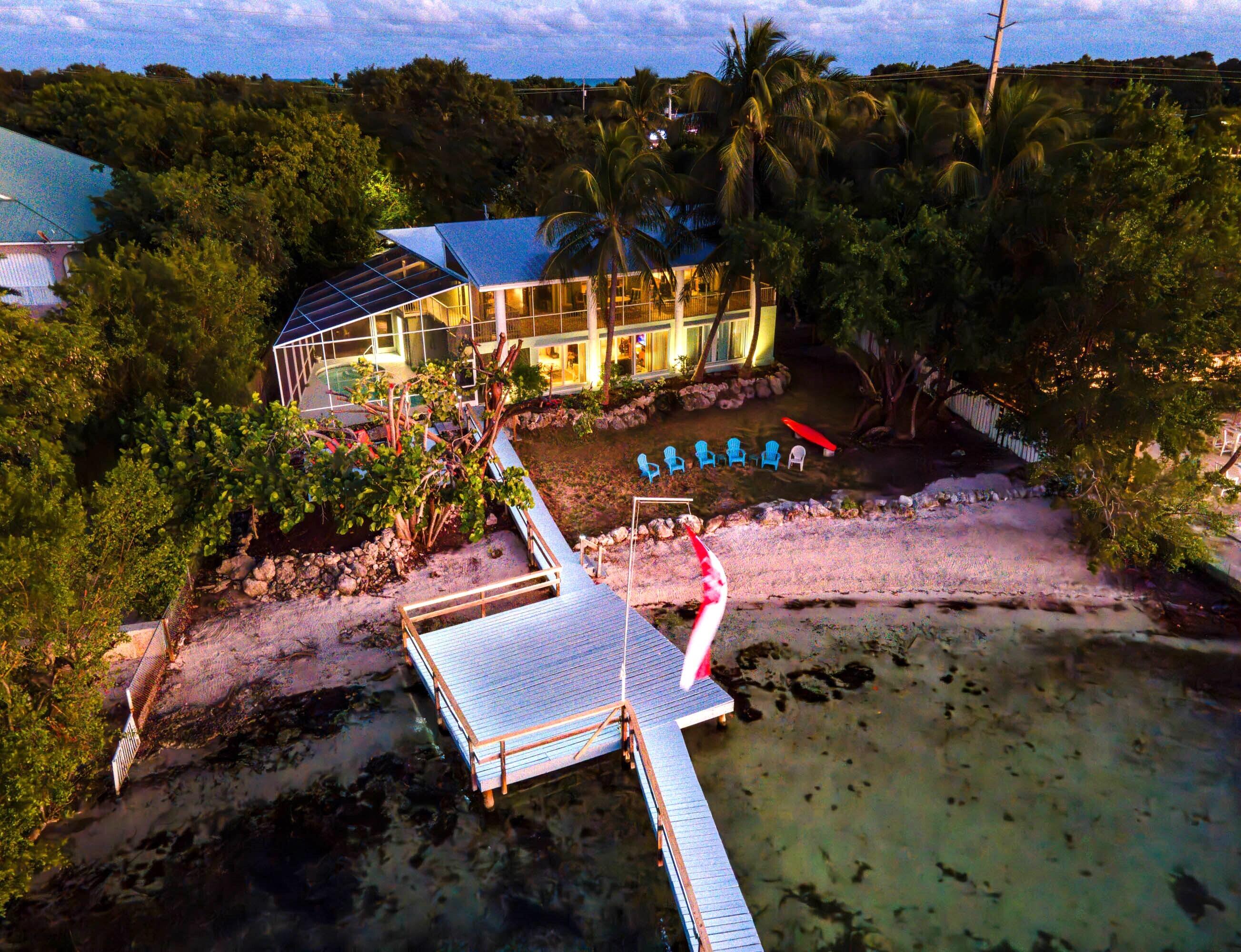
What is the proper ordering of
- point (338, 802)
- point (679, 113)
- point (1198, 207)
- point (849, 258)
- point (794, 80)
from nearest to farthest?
point (338, 802)
point (1198, 207)
point (849, 258)
point (794, 80)
point (679, 113)

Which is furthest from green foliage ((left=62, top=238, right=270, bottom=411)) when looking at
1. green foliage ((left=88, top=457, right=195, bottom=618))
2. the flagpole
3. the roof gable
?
the flagpole

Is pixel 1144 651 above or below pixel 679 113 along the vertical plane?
below

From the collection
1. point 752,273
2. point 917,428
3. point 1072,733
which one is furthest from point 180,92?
point 1072,733

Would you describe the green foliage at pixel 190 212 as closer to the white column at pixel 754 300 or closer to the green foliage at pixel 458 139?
the green foliage at pixel 458 139

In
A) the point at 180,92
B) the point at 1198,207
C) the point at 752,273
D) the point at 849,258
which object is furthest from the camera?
the point at 180,92

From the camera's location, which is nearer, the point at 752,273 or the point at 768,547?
the point at 768,547

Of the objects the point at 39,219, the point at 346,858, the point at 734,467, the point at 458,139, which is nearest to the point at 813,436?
the point at 734,467

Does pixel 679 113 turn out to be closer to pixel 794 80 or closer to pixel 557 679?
pixel 794 80

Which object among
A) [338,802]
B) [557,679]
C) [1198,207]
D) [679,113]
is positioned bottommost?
[338,802]

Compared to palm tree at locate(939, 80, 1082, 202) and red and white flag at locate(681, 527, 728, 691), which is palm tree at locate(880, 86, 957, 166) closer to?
palm tree at locate(939, 80, 1082, 202)
